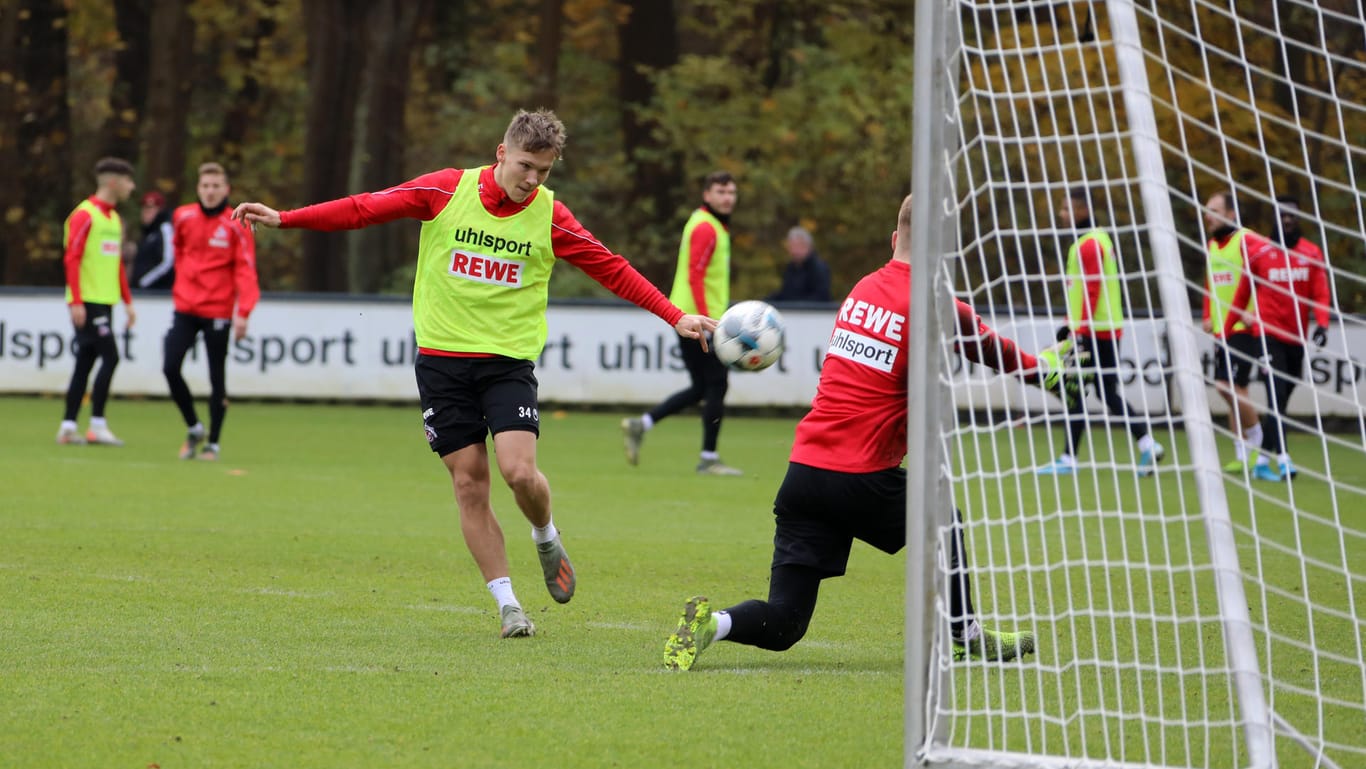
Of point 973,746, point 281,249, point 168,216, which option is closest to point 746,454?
point 168,216

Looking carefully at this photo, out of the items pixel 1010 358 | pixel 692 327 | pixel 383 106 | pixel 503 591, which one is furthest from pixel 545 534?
pixel 383 106

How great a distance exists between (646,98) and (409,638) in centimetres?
2370

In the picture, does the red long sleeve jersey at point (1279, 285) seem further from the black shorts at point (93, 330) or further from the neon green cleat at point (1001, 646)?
the black shorts at point (93, 330)

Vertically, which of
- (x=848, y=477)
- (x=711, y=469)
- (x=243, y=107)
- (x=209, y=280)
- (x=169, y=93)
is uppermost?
(x=243, y=107)

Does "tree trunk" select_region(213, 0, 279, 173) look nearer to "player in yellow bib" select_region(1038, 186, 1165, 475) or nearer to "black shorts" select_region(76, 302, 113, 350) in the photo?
"black shorts" select_region(76, 302, 113, 350)

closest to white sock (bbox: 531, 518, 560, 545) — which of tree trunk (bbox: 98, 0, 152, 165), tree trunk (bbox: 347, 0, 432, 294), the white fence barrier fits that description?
the white fence barrier

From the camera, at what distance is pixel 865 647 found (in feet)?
21.9

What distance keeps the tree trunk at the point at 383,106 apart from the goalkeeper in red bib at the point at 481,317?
1901 centimetres

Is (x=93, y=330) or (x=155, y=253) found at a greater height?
(x=155, y=253)

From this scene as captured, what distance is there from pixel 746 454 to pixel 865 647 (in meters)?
9.28

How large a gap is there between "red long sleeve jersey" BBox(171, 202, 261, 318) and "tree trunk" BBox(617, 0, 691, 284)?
15.2 meters

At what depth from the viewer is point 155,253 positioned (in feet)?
68.2

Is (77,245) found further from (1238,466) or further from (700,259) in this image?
(1238,466)

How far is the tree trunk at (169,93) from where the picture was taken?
28.1 meters
